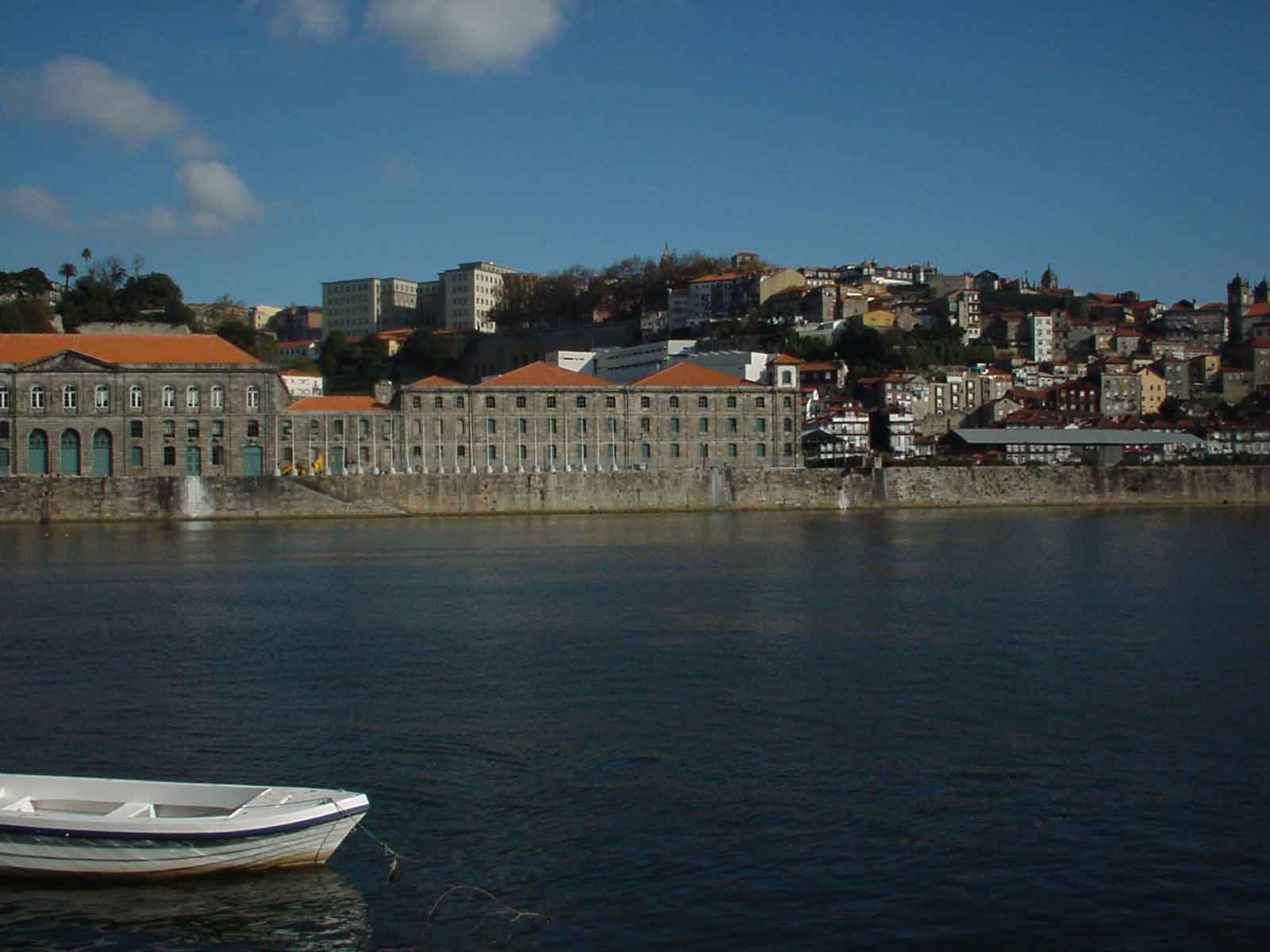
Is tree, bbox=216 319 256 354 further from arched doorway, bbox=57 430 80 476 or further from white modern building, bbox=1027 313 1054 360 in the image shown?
white modern building, bbox=1027 313 1054 360

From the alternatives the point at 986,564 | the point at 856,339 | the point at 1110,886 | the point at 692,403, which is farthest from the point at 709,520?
the point at 856,339

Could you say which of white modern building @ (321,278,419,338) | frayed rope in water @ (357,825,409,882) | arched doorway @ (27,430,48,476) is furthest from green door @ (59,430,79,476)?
white modern building @ (321,278,419,338)

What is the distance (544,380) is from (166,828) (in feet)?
191

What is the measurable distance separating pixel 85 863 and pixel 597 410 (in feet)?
184

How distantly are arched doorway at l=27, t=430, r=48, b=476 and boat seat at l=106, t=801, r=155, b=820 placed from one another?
5470 cm

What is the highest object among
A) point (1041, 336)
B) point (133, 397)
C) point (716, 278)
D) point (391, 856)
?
point (716, 278)

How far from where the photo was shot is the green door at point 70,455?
6125 cm

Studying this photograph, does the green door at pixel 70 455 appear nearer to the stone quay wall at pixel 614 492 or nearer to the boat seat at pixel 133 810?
the stone quay wall at pixel 614 492

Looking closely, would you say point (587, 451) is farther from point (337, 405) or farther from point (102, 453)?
point (102, 453)

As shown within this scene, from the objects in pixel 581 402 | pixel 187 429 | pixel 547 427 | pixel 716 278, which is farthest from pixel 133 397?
pixel 716 278

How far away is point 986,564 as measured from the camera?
36.6 metres

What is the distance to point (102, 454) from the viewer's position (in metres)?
A: 61.7

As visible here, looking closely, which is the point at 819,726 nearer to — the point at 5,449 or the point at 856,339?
the point at 5,449

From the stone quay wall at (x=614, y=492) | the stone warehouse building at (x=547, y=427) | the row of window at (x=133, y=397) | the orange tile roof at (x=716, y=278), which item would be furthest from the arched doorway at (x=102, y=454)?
the orange tile roof at (x=716, y=278)
